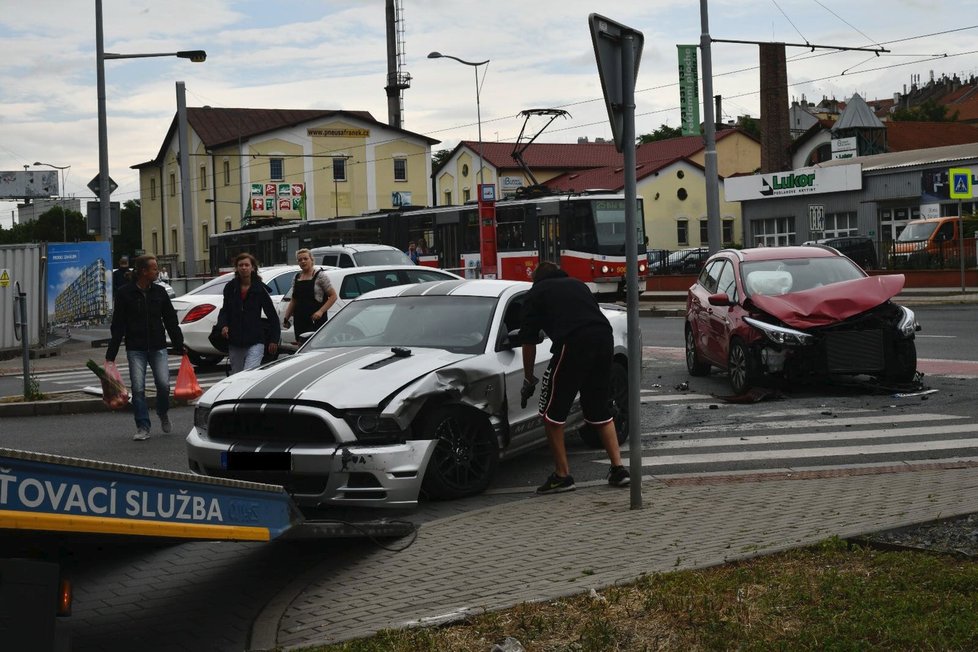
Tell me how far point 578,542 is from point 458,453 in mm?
1801

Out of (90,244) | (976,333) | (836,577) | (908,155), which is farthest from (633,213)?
(908,155)

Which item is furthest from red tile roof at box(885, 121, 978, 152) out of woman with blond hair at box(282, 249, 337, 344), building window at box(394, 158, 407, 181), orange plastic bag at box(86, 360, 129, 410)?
orange plastic bag at box(86, 360, 129, 410)

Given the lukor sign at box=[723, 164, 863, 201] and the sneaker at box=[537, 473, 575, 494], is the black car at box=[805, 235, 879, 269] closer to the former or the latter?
the lukor sign at box=[723, 164, 863, 201]

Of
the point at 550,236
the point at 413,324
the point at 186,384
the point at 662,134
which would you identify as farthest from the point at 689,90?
the point at 662,134

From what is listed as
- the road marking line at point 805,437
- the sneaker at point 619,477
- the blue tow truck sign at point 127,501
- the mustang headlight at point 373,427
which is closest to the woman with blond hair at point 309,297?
the road marking line at point 805,437

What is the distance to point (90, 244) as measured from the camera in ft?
89.7

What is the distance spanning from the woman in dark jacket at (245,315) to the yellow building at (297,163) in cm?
6498

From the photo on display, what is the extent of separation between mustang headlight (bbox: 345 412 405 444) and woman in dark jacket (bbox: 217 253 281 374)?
455 centimetres

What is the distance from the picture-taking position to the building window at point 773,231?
5481cm

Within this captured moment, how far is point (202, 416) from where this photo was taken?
28.0 ft

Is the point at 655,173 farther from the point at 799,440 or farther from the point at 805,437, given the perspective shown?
the point at 799,440

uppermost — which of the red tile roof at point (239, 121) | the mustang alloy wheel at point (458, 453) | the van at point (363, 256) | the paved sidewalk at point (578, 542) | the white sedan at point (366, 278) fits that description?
the red tile roof at point (239, 121)

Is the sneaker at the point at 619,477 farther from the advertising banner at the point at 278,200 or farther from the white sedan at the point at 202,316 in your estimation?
the advertising banner at the point at 278,200

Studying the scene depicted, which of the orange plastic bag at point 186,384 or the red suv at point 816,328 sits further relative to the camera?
the orange plastic bag at point 186,384
